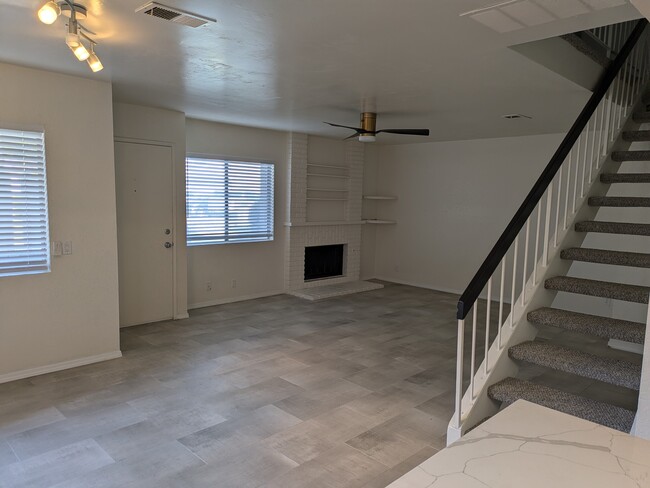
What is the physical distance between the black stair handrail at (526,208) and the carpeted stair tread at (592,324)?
57cm

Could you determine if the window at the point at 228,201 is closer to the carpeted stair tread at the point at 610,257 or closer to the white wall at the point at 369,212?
the white wall at the point at 369,212

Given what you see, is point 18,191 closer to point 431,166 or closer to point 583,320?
point 583,320

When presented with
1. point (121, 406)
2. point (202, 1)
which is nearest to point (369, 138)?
point (202, 1)

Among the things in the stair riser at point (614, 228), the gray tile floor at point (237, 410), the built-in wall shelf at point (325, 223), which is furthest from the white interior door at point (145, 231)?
the stair riser at point (614, 228)

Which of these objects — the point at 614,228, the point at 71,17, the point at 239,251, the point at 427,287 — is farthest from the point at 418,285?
the point at 71,17

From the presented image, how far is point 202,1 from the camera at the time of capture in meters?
2.27

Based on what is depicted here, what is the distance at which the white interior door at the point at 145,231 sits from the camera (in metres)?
5.12

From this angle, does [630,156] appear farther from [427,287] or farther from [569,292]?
[427,287]

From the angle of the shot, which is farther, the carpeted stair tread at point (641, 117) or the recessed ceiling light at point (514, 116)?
the recessed ceiling light at point (514, 116)

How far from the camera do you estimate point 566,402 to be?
7.86ft

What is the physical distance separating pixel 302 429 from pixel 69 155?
297 centimetres

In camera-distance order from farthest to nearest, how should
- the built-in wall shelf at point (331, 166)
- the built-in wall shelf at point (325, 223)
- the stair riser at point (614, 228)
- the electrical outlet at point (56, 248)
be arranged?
1. the built-in wall shelf at point (331, 166)
2. the built-in wall shelf at point (325, 223)
3. the electrical outlet at point (56, 248)
4. the stair riser at point (614, 228)

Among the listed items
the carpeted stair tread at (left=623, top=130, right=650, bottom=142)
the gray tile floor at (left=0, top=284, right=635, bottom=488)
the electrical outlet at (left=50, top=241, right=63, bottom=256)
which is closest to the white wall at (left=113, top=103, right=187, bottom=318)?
the gray tile floor at (left=0, top=284, right=635, bottom=488)

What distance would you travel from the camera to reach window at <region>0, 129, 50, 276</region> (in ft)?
11.9
